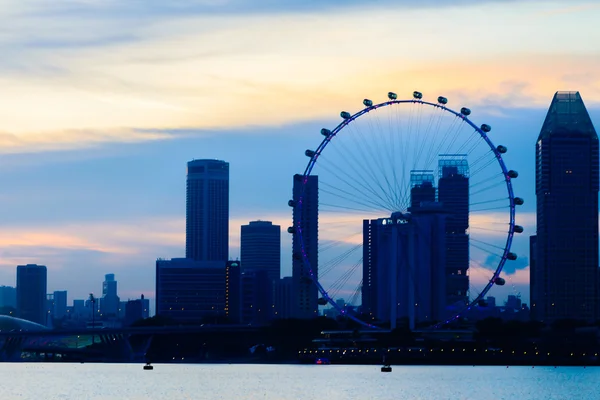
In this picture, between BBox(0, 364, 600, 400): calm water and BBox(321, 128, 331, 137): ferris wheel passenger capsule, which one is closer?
BBox(0, 364, 600, 400): calm water

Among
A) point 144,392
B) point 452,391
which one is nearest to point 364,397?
point 452,391

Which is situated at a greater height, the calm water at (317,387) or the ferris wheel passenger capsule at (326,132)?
the ferris wheel passenger capsule at (326,132)

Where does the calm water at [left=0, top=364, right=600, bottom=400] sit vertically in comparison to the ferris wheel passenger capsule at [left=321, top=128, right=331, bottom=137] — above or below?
below

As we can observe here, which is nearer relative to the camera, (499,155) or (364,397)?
(364,397)

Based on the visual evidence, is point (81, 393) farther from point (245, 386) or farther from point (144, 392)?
point (245, 386)

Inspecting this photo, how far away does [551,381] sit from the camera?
180875mm

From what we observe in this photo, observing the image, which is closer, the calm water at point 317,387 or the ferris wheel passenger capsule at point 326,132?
the calm water at point 317,387

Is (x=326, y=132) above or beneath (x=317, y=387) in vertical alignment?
above

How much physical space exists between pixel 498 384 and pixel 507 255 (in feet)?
56.3

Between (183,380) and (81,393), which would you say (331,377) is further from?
(81,393)

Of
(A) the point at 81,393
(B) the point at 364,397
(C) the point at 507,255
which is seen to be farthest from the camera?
(C) the point at 507,255

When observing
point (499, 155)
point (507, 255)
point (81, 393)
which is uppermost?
point (499, 155)

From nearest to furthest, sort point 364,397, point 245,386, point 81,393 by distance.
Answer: point 364,397 → point 81,393 → point 245,386

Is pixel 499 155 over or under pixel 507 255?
over
